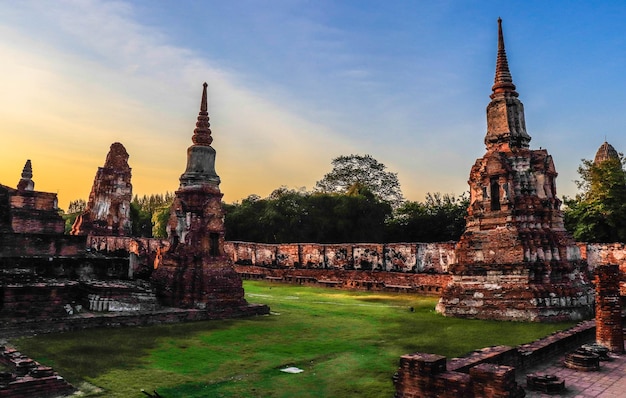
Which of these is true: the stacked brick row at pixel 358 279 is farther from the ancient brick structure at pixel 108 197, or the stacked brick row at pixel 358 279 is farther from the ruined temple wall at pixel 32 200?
the ancient brick structure at pixel 108 197

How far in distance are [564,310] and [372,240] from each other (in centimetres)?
2535

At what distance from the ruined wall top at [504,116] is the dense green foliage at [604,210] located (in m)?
16.3

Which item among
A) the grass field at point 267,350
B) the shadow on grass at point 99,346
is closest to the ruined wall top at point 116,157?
the grass field at point 267,350

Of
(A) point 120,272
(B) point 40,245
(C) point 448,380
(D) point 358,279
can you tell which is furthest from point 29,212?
(D) point 358,279

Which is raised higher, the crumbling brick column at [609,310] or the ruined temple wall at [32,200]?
the ruined temple wall at [32,200]

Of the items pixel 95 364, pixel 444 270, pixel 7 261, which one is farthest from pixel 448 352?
pixel 444 270

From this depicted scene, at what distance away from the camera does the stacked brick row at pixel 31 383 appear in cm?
504

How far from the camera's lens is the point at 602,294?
7.84 meters

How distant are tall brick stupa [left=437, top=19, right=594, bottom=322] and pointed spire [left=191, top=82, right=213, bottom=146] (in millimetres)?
7459

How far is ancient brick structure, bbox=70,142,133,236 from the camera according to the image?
1148 inches

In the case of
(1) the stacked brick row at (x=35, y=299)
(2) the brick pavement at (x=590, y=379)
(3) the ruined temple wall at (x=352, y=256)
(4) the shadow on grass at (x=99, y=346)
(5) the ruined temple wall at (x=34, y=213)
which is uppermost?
(5) the ruined temple wall at (x=34, y=213)

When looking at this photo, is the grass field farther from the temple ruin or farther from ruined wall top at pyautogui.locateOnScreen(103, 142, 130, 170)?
ruined wall top at pyautogui.locateOnScreen(103, 142, 130, 170)

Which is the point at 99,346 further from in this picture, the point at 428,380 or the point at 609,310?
the point at 609,310

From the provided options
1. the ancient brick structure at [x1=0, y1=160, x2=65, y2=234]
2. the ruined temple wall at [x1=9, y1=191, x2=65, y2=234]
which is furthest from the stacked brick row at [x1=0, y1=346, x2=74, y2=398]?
the ruined temple wall at [x1=9, y1=191, x2=65, y2=234]
